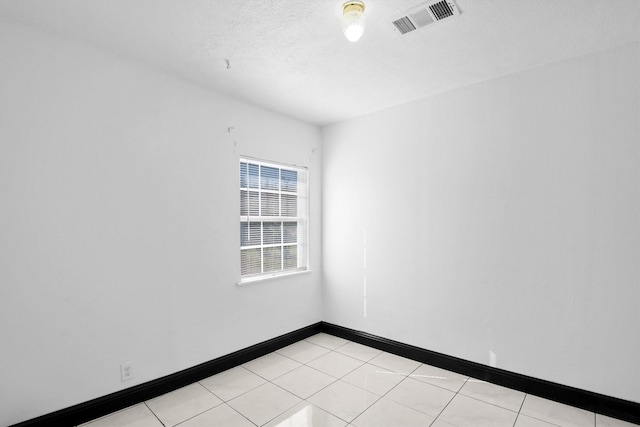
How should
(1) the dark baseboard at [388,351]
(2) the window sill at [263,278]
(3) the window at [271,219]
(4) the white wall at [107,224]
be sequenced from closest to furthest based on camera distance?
(4) the white wall at [107,224] < (1) the dark baseboard at [388,351] < (2) the window sill at [263,278] < (3) the window at [271,219]

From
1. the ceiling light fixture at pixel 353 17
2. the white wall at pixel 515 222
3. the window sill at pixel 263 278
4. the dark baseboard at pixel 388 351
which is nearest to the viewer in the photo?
the ceiling light fixture at pixel 353 17

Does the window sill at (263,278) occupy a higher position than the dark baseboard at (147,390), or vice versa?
the window sill at (263,278)

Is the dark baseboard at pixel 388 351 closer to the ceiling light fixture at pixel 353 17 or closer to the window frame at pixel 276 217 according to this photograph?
the window frame at pixel 276 217

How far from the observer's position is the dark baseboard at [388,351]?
226 cm

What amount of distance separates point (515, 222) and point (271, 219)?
247 cm

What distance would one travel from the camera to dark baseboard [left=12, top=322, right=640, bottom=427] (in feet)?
7.43

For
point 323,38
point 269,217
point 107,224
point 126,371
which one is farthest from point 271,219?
point 323,38

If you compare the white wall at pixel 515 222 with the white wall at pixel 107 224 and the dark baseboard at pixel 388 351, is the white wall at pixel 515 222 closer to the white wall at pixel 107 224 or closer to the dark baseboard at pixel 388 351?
the dark baseboard at pixel 388 351

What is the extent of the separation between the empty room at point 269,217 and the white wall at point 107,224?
15 millimetres

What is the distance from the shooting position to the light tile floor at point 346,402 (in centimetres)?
232

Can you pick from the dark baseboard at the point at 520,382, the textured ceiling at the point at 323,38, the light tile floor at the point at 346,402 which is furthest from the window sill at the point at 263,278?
the textured ceiling at the point at 323,38

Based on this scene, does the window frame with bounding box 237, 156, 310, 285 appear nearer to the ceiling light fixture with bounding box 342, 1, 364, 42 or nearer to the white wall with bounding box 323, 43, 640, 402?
the white wall with bounding box 323, 43, 640, 402

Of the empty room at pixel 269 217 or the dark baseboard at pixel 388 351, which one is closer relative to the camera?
the empty room at pixel 269 217

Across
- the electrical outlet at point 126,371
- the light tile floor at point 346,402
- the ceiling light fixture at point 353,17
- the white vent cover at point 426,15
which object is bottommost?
the light tile floor at point 346,402
